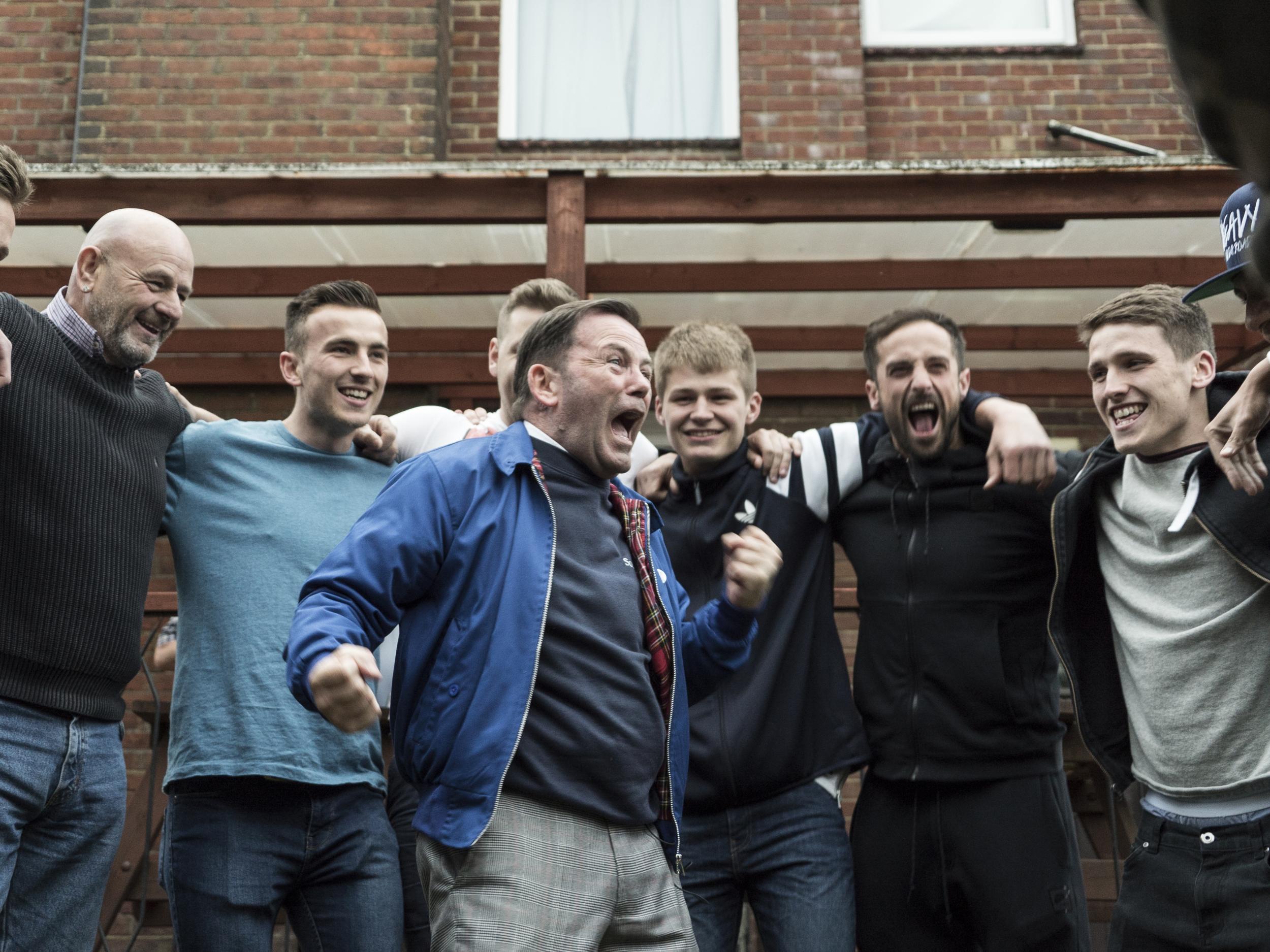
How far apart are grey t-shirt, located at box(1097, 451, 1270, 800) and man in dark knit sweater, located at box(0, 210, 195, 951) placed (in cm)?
224

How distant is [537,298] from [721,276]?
3018mm

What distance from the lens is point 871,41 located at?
25.4 feet

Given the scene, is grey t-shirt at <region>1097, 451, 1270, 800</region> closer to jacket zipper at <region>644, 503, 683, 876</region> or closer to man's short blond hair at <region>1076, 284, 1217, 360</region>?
man's short blond hair at <region>1076, 284, 1217, 360</region>

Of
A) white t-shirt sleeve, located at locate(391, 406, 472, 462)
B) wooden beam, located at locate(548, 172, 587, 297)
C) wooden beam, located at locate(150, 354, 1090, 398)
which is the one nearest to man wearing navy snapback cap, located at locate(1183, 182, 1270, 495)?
white t-shirt sleeve, located at locate(391, 406, 472, 462)

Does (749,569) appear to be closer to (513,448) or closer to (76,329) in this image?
(513,448)

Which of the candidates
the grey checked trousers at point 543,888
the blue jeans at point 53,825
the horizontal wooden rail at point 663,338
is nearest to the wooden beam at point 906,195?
the horizontal wooden rail at point 663,338

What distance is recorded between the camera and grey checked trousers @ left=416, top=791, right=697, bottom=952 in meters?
2.06

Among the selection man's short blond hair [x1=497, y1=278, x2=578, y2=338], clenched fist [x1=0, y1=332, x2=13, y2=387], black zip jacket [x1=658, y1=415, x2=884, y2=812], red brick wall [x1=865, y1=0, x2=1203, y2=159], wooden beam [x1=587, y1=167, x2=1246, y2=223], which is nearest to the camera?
clenched fist [x1=0, y1=332, x2=13, y2=387]

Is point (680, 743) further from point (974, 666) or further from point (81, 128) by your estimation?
point (81, 128)

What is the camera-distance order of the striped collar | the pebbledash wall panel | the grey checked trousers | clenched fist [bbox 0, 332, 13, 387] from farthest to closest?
the pebbledash wall panel, the striped collar, clenched fist [bbox 0, 332, 13, 387], the grey checked trousers

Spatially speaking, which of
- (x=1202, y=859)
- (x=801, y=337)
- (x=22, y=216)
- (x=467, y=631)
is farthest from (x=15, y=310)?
(x=801, y=337)

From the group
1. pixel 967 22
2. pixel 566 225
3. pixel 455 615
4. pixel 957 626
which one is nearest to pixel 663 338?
pixel 566 225

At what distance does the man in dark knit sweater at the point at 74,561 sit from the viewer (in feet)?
7.87

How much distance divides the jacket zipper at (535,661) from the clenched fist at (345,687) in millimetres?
280
